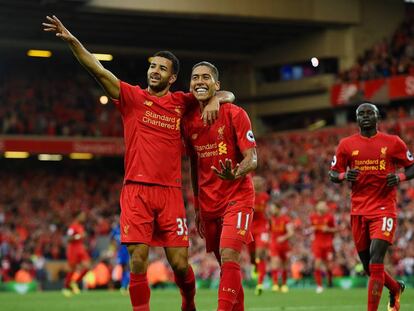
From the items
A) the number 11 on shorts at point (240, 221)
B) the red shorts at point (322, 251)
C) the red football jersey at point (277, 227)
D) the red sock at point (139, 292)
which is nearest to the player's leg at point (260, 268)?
the red football jersey at point (277, 227)

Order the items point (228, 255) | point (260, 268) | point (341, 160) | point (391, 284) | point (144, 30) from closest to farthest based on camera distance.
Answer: point (228, 255), point (341, 160), point (391, 284), point (260, 268), point (144, 30)

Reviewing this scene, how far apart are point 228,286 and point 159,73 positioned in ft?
7.38

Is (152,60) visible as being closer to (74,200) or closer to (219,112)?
(219,112)

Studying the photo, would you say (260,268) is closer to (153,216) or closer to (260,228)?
(260,228)

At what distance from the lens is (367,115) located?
41.0 feet

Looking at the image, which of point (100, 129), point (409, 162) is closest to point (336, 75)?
point (100, 129)

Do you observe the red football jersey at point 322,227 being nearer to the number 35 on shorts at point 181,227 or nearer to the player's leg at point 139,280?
the number 35 on shorts at point 181,227

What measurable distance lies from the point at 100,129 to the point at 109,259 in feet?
46.3

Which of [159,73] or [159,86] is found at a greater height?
[159,73]

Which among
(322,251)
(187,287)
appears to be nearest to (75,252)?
(322,251)

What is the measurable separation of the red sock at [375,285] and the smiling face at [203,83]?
314cm

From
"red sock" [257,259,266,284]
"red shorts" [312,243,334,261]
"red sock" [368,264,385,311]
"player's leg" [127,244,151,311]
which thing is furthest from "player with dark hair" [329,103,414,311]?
"red shorts" [312,243,334,261]

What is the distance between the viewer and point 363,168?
1255cm

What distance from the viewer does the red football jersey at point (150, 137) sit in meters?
10.0
